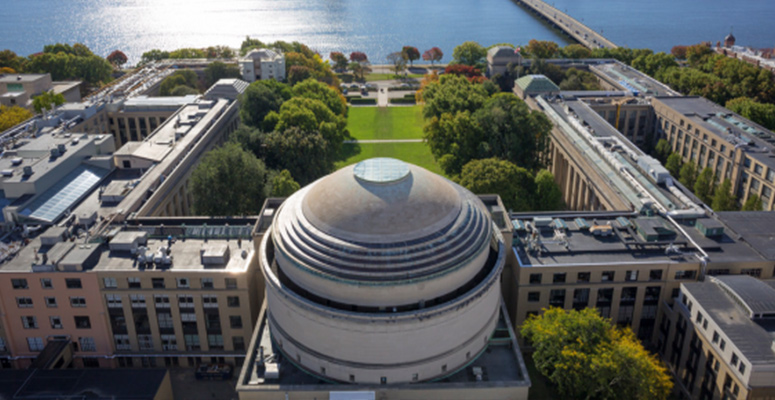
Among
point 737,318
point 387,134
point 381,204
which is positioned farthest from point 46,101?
point 737,318

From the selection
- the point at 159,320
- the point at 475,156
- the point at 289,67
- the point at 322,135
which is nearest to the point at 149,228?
the point at 159,320

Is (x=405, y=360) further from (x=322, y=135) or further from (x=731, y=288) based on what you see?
(x=322, y=135)

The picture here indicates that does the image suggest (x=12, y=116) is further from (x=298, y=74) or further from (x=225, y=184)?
(x=298, y=74)

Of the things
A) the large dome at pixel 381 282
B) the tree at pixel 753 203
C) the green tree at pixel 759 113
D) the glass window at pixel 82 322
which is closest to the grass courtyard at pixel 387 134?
the tree at pixel 753 203

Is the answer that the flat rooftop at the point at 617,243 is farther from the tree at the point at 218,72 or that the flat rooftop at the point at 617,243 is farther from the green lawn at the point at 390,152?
the tree at the point at 218,72

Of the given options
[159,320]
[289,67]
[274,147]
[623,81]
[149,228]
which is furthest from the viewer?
[289,67]
